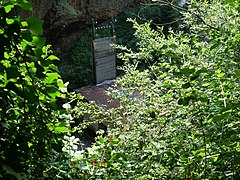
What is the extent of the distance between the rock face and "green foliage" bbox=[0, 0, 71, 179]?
20.5 feet

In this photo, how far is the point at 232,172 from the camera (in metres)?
1.11

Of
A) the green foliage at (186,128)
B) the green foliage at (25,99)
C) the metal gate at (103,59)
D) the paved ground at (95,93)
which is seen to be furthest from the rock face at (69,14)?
the green foliage at (25,99)

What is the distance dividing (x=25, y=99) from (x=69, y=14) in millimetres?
6918

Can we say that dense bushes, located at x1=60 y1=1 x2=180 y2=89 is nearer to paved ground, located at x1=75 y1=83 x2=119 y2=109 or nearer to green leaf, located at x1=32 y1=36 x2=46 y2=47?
paved ground, located at x1=75 y1=83 x2=119 y2=109

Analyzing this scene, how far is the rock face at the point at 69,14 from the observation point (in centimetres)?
722

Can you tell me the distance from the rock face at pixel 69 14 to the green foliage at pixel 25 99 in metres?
6.26

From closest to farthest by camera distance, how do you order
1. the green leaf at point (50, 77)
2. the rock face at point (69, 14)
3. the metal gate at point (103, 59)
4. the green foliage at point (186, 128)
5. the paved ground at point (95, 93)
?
the green leaf at point (50, 77)
the green foliage at point (186, 128)
the paved ground at point (95, 93)
the metal gate at point (103, 59)
the rock face at point (69, 14)

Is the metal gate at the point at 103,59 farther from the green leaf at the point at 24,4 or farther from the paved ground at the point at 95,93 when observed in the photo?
the green leaf at the point at 24,4

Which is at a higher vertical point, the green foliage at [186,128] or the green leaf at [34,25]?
the green leaf at [34,25]

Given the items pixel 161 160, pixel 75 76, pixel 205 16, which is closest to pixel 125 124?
pixel 161 160

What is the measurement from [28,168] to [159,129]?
92 centimetres

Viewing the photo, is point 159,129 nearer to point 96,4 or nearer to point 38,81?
point 38,81

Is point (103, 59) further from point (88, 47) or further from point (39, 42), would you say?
point (39, 42)

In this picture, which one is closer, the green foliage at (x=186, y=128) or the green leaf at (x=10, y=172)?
the green leaf at (x=10, y=172)
